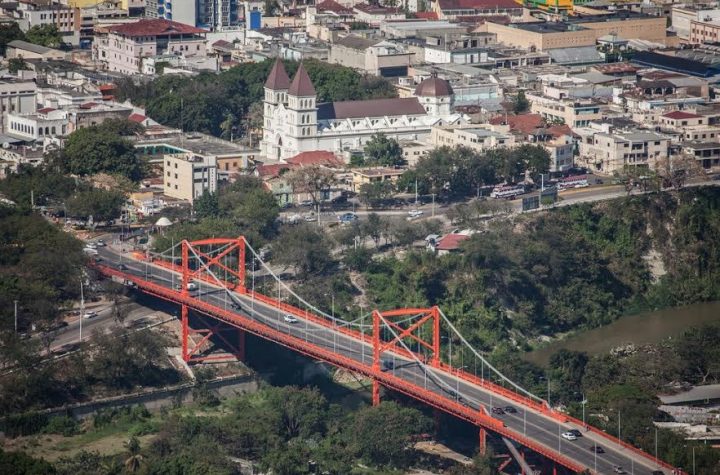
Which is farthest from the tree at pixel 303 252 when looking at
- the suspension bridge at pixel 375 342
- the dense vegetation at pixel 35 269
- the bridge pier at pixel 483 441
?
the bridge pier at pixel 483 441

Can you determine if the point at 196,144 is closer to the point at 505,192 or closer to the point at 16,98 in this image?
the point at 16,98

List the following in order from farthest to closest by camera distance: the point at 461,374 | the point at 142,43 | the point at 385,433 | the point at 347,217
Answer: the point at 142,43
the point at 347,217
the point at 461,374
the point at 385,433

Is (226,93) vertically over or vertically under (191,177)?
over

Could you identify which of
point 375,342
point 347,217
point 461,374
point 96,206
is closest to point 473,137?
point 347,217

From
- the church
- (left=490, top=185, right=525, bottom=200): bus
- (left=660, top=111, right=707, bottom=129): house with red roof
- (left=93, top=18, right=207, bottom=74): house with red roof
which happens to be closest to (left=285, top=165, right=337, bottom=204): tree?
the church

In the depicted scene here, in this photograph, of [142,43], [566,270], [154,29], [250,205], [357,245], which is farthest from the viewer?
[154,29]

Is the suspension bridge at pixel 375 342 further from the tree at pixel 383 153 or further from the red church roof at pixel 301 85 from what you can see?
the red church roof at pixel 301 85
